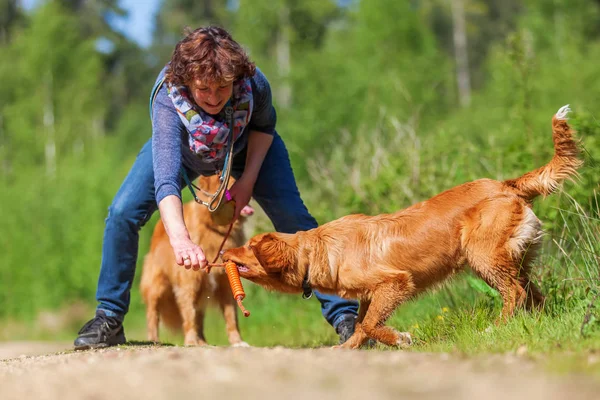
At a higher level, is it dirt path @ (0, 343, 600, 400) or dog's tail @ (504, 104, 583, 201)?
dog's tail @ (504, 104, 583, 201)

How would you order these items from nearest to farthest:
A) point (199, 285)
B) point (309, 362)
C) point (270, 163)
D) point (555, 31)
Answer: point (309, 362) → point (270, 163) → point (199, 285) → point (555, 31)

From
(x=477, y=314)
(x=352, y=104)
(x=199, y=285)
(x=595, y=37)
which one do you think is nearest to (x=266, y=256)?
(x=477, y=314)

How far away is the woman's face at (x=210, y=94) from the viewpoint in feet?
17.0

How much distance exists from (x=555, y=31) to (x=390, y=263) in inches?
1147

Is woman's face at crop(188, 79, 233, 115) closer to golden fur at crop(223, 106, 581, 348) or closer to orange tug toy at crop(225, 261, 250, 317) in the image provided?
golden fur at crop(223, 106, 581, 348)

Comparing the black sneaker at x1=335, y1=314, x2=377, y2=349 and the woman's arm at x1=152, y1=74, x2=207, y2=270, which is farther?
the black sneaker at x1=335, y1=314, x2=377, y2=349

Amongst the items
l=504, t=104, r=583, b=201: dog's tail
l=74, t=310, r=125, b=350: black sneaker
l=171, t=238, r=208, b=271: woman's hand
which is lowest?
l=74, t=310, r=125, b=350: black sneaker

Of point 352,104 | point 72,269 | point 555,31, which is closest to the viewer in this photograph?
point 72,269

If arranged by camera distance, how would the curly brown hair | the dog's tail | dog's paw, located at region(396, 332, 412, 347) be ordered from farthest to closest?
the dog's tail, dog's paw, located at region(396, 332, 412, 347), the curly brown hair

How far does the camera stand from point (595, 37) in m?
33.2

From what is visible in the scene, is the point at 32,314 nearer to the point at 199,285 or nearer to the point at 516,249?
the point at 199,285

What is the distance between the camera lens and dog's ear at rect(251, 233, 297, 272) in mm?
5488

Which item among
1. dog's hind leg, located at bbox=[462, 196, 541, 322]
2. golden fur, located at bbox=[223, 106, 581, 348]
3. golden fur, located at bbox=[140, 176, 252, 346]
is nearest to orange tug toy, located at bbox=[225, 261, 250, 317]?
golden fur, located at bbox=[223, 106, 581, 348]

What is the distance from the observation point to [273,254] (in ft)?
18.1
